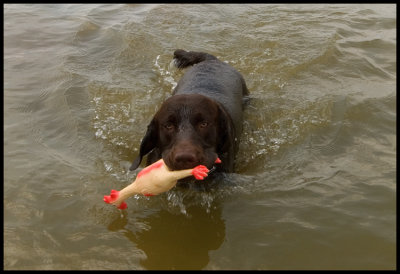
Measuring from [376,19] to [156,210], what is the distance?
23.2 feet

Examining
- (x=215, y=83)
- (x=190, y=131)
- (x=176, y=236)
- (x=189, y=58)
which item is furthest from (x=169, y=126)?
(x=189, y=58)

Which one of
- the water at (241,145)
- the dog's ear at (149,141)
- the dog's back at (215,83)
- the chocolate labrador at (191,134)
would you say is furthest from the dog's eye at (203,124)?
the dog's back at (215,83)

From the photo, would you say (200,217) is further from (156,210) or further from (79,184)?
(79,184)

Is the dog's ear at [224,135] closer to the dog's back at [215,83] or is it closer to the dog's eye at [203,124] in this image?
the dog's eye at [203,124]

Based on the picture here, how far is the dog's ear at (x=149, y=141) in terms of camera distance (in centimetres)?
430

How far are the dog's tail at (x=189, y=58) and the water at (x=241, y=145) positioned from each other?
436mm

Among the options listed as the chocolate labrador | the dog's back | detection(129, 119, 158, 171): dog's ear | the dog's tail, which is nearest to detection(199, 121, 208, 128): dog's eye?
the chocolate labrador

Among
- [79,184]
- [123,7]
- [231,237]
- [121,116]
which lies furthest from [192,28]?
[231,237]

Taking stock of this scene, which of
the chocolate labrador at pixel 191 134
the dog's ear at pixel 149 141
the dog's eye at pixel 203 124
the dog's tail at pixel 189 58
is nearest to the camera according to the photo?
the chocolate labrador at pixel 191 134

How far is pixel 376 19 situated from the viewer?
9133 millimetres

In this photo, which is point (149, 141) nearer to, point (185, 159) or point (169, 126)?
point (169, 126)

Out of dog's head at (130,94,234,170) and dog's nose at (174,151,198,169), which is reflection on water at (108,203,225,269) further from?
dog's nose at (174,151,198,169)

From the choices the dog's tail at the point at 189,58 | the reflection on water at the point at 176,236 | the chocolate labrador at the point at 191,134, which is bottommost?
the reflection on water at the point at 176,236

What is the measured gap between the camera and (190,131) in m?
3.95
